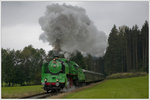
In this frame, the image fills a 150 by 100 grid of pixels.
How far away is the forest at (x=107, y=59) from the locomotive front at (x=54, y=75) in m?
9.05

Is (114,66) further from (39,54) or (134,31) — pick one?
(39,54)

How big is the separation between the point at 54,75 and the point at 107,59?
91.7 feet

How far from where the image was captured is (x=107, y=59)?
42938mm

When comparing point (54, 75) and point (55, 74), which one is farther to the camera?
point (55, 74)

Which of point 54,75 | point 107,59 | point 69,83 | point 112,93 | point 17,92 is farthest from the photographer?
point 107,59

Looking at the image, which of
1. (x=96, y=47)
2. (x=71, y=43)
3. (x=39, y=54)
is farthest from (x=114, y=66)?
(x=71, y=43)

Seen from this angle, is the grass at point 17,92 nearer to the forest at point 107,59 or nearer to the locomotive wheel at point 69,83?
the locomotive wheel at point 69,83

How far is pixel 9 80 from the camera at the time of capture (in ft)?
97.7

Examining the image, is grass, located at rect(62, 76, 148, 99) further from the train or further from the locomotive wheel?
the train

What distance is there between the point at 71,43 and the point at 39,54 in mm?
14883

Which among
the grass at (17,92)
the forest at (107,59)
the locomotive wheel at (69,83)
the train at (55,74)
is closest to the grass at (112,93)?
the locomotive wheel at (69,83)

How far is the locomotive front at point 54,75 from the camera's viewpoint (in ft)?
51.9

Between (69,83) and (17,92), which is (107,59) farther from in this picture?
(17,92)

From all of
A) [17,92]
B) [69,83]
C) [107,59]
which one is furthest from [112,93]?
[107,59]
